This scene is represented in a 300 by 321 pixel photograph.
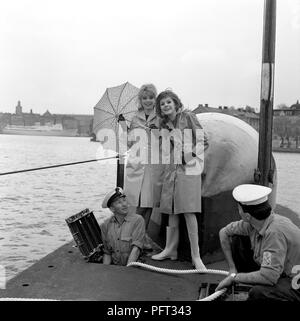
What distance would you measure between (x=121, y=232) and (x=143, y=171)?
2.56ft

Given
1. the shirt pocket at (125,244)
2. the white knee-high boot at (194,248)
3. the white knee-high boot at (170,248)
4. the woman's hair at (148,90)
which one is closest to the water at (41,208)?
the woman's hair at (148,90)

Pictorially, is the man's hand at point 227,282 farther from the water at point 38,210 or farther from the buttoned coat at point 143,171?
the water at point 38,210

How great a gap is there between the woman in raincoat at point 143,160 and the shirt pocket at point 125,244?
1.53ft

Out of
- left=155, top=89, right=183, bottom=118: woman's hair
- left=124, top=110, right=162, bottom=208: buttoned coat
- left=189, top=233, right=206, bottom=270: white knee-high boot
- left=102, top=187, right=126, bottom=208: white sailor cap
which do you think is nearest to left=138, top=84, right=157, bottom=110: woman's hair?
left=124, top=110, right=162, bottom=208: buttoned coat

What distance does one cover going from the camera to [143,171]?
6039 millimetres

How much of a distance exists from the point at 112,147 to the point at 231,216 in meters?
2.17

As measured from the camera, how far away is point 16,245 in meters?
11.9

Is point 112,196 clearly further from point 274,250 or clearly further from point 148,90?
point 274,250

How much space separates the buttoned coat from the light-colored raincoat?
37 centimetres

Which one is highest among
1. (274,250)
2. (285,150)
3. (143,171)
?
(143,171)

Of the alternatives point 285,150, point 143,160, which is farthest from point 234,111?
point 285,150

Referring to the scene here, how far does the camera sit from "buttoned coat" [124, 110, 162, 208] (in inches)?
235

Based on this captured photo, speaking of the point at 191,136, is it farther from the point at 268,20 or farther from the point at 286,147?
the point at 286,147

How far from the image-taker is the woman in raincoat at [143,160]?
5938 millimetres
